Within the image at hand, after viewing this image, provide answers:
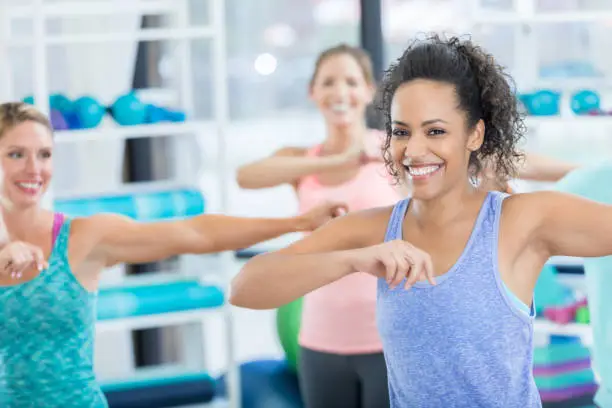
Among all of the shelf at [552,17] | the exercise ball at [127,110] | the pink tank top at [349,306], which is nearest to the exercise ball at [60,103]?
the exercise ball at [127,110]

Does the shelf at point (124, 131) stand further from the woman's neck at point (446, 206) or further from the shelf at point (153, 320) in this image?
the woman's neck at point (446, 206)

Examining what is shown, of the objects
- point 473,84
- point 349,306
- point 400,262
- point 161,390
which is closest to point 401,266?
point 400,262

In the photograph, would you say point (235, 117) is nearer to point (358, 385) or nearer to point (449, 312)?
point (358, 385)

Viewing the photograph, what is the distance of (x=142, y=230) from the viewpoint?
2148 millimetres

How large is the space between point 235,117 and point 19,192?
2941 mm

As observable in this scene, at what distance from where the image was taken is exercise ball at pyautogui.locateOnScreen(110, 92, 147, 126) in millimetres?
3340

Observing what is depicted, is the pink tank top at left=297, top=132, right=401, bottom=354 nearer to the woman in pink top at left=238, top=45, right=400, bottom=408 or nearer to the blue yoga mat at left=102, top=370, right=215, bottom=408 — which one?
the woman in pink top at left=238, top=45, right=400, bottom=408

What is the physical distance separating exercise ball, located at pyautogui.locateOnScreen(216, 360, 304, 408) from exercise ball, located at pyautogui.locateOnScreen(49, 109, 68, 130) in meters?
1.09

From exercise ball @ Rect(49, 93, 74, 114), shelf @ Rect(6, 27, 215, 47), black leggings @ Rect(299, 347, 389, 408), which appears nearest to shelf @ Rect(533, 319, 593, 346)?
black leggings @ Rect(299, 347, 389, 408)

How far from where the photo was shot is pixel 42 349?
199 cm

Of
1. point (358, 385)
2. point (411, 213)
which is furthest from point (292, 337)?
point (411, 213)

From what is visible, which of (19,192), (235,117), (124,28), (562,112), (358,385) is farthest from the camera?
(235,117)

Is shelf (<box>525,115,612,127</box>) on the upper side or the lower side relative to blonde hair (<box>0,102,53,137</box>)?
lower

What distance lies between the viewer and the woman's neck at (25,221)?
6.88 ft
